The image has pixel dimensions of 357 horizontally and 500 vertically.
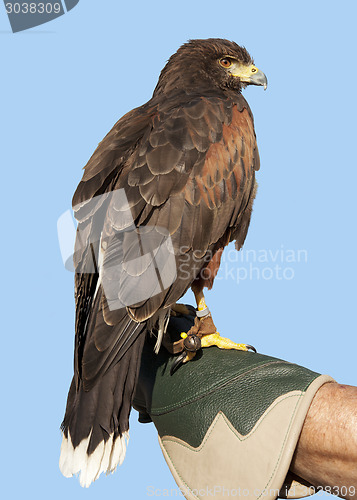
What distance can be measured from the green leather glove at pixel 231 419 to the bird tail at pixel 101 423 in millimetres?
384

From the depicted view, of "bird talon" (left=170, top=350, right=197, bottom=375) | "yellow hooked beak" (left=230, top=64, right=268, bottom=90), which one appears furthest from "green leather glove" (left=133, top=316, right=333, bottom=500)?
"yellow hooked beak" (left=230, top=64, right=268, bottom=90)

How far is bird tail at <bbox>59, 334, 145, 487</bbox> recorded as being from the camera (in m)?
3.31

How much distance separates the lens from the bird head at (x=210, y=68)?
4176 millimetres

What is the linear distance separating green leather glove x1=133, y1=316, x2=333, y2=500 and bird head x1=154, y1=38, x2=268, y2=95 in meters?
1.90

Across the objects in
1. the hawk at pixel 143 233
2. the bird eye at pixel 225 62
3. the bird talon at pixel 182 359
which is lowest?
the bird talon at pixel 182 359

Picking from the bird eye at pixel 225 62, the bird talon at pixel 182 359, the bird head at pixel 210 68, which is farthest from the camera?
the bird eye at pixel 225 62

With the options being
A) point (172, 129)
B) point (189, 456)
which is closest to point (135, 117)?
point (172, 129)

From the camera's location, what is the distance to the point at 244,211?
13.1 ft

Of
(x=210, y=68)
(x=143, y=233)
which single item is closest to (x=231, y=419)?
(x=143, y=233)

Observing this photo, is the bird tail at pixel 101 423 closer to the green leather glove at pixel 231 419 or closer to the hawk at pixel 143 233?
the hawk at pixel 143 233

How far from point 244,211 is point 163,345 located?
106 centimetres

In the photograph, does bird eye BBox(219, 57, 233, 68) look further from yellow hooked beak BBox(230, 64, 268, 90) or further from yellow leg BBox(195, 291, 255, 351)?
yellow leg BBox(195, 291, 255, 351)

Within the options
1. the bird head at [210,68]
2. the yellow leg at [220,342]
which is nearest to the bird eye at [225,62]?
the bird head at [210,68]

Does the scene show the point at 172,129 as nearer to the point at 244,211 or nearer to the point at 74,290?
the point at 244,211
